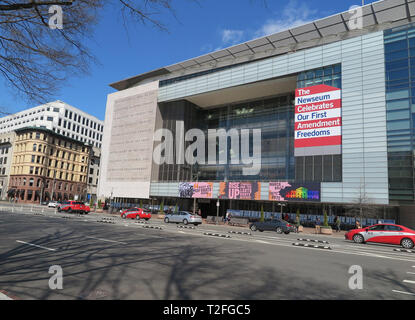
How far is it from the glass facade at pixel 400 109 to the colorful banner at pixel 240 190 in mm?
17219

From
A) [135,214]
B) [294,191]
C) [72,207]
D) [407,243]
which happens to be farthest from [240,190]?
[407,243]

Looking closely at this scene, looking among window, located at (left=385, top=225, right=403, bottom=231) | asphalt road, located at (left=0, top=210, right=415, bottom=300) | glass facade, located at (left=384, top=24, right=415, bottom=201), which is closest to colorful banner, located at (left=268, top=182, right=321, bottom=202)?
glass facade, located at (left=384, top=24, right=415, bottom=201)

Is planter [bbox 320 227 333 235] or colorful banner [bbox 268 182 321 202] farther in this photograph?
colorful banner [bbox 268 182 321 202]

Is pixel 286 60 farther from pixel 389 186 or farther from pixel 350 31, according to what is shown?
pixel 389 186

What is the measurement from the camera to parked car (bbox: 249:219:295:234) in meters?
27.1

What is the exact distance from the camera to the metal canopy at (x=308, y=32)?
38531 mm

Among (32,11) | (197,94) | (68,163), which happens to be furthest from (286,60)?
(68,163)

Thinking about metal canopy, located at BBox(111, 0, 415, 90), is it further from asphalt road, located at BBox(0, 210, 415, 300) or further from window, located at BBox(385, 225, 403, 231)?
asphalt road, located at BBox(0, 210, 415, 300)

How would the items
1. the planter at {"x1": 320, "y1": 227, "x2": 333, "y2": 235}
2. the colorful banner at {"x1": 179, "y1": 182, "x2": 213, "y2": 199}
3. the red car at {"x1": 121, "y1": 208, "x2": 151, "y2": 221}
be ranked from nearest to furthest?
the planter at {"x1": 320, "y1": 227, "x2": 333, "y2": 235}, the red car at {"x1": 121, "y1": 208, "x2": 151, "y2": 221}, the colorful banner at {"x1": 179, "y1": 182, "x2": 213, "y2": 199}

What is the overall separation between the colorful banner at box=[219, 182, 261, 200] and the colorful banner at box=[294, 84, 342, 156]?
8076mm

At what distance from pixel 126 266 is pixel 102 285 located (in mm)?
1780

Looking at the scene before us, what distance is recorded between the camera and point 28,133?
268 ft

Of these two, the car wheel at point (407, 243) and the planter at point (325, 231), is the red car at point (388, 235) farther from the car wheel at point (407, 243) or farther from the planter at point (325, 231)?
the planter at point (325, 231)

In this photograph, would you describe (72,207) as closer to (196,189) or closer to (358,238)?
(196,189)
